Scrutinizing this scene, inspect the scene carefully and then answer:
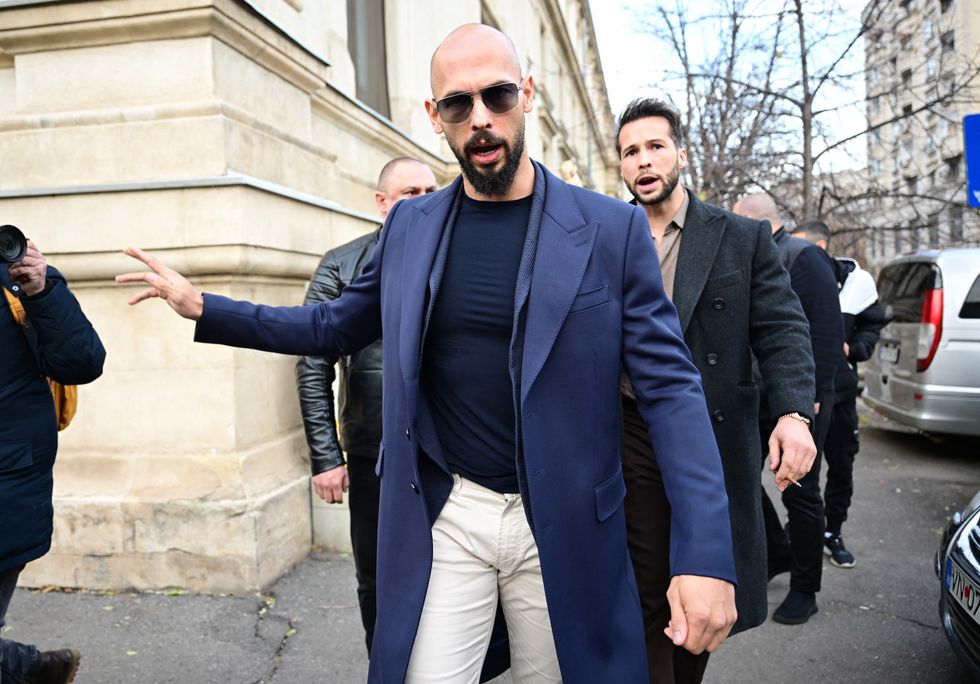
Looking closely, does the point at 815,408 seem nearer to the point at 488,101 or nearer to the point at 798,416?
the point at 798,416

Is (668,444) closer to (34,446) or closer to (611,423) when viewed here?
(611,423)

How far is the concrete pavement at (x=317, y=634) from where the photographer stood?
350 cm

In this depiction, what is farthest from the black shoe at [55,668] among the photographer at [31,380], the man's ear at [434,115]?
the man's ear at [434,115]

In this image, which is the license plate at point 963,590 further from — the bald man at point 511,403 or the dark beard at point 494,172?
the dark beard at point 494,172

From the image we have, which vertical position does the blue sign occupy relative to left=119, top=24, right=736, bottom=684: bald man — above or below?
above

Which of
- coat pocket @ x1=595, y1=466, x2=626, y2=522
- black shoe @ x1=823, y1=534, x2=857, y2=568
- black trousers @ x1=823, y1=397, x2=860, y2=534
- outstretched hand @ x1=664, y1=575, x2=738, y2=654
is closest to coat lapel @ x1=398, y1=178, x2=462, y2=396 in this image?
coat pocket @ x1=595, y1=466, x2=626, y2=522

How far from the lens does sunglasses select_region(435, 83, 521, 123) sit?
1.84 metres

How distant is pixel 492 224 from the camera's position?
1920mm

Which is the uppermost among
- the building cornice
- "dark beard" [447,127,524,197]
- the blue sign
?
the building cornice

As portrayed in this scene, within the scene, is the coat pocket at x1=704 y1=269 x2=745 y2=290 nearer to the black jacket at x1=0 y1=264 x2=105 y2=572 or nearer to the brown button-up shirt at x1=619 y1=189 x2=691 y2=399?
the brown button-up shirt at x1=619 y1=189 x2=691 y2=399

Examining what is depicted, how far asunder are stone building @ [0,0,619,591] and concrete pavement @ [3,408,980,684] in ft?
0.69

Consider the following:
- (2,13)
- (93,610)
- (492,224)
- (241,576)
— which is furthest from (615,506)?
(2,13)

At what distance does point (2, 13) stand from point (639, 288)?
4.55 metres

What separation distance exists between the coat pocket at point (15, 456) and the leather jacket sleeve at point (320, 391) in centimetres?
100
